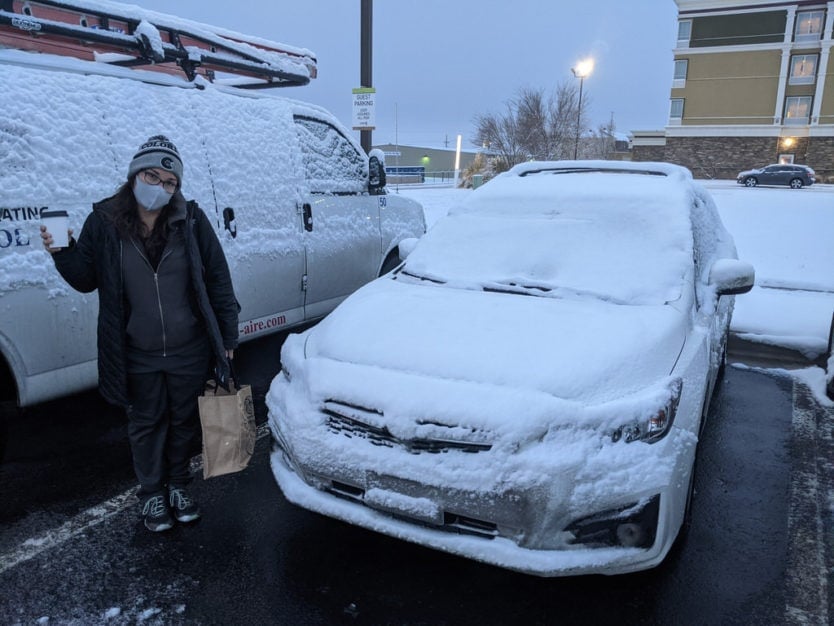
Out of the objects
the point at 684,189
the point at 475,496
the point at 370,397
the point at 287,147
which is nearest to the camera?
the point at 475,496

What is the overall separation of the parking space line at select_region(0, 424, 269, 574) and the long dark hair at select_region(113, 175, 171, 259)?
1344mm

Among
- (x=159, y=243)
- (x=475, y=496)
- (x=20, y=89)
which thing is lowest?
(x=475, y=496)

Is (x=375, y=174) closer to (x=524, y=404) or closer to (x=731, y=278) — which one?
(x=731, y=278)

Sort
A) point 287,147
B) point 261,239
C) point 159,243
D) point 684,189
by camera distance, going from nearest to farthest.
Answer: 1. point 159,243
2. point 684,189
3. point 261,239
4. point 287,147

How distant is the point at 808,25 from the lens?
4047cm

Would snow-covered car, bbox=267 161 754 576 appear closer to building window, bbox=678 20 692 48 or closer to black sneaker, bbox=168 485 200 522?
black sneaker, bbox=168 485 200 522

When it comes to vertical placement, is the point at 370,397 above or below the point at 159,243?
below

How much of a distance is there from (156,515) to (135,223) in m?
1.37

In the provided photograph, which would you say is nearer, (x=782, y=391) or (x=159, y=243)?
(x=159, y=243)

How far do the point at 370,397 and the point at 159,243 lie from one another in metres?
1.22

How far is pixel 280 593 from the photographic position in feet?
8.46

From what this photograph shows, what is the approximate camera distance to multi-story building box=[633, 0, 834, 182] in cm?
3994

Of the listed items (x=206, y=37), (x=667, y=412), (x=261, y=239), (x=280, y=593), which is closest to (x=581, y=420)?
(x=667, y=412)

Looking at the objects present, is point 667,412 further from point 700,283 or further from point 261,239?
point 261,239
